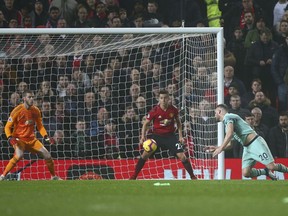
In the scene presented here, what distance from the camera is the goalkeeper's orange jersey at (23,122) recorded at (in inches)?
740

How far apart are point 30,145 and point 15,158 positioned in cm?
63

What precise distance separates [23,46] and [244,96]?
497cm

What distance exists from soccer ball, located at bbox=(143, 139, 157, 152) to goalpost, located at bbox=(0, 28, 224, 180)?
0.60 metres

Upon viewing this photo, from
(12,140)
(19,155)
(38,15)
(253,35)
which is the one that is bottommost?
(19,155)

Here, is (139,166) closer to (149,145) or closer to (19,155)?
(149,145)

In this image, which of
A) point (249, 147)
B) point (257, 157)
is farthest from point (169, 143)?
point (257, 157)

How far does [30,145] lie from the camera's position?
62.1 ft

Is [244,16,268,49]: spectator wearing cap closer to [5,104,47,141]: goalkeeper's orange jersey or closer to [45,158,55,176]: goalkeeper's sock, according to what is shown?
[5,104,47,141]: goalkeeper's orange jersey

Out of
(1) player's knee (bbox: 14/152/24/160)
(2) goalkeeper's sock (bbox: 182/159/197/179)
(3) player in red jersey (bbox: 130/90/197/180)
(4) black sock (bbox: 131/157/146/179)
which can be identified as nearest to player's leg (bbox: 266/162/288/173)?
(2) goalkeeper's sock (bbox: 182/159/197/179)

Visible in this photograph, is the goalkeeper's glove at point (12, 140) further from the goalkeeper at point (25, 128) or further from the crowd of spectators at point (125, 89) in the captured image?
the crowd of spectators at point (125, 89)

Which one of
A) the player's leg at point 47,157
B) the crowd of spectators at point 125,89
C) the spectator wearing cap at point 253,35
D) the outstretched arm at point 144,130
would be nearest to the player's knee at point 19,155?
the player's leg at point 47,157

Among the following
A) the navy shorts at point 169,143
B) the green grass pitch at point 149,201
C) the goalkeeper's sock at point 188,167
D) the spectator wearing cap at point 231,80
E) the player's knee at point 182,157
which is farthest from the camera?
the spectator wearing cap at point 231,80

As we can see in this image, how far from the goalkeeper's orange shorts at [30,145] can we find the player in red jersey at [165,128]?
2.10 meters

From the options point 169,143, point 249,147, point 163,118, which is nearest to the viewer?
point 249,147
